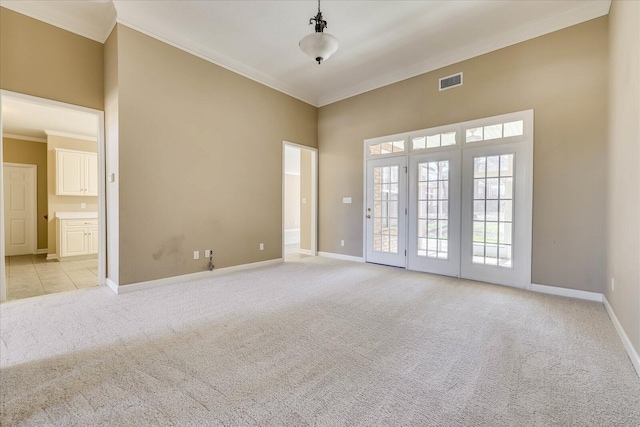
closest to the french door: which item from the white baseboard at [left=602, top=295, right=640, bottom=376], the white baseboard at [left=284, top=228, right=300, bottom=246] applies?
the white baseboard at [left=602, top=295, right=640, bottom=376]

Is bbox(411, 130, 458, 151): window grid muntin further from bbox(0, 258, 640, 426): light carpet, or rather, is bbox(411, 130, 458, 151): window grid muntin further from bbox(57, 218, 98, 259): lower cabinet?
bbox(57, 218, 98, 259): lower cabinet

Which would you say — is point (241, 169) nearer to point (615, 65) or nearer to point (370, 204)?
point (370, 204)

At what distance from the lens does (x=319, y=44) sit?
2799mm

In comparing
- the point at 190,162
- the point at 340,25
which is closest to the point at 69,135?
the point at 190,162

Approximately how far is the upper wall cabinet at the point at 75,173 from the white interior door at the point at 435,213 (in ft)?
25.0

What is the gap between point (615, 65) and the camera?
2.90 m

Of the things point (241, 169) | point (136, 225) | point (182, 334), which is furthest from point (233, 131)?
point (182, 334)

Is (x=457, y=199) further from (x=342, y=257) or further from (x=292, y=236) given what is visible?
(x=292, y=236)

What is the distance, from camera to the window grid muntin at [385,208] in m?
5.21

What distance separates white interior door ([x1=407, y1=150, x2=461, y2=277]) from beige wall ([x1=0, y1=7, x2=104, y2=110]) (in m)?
5.10

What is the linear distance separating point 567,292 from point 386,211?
2.81 meters

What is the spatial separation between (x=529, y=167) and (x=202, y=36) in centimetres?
499

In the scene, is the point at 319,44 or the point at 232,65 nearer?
the point at 319,44

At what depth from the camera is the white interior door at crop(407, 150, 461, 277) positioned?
445 centimetres
